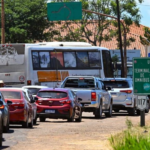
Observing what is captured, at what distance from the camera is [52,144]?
53.2ft

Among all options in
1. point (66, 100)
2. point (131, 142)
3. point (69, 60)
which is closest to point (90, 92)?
point (66, 100)

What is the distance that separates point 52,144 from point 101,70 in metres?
24.1

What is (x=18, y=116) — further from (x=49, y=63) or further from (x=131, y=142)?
(x=49, y=63)

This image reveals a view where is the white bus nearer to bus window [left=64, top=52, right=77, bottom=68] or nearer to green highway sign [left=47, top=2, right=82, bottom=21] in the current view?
bus window [left=64, top=52, right=77, bottom=68]

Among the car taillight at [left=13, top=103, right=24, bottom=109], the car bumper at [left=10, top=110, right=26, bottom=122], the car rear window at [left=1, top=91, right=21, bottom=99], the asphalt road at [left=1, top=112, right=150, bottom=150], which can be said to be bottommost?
the asphalt road at [left=1, top=112, right=150, bottom=150]

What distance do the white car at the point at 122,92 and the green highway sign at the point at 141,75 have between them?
11.7m

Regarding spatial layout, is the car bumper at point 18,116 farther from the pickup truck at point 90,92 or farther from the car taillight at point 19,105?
the pickup truck at point 90,92

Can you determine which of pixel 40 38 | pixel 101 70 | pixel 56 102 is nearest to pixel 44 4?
pixel 40 38

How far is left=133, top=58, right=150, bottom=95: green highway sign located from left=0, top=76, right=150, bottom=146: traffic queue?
388 centimetres

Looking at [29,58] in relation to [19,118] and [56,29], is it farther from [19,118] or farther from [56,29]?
[56,29]

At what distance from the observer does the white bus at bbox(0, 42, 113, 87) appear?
1500 inches

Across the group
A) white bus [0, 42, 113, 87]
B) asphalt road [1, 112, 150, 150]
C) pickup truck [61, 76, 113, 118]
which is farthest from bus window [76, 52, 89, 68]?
asphalt road [1, 112, 150, 150]

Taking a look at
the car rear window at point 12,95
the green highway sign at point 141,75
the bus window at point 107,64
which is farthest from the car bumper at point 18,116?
the bus window at point 107,64

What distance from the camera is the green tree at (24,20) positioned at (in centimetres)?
6612
